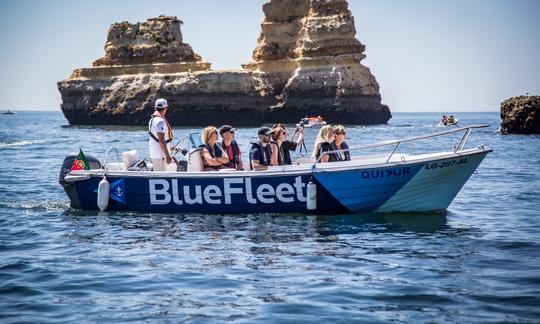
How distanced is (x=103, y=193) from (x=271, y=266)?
18.0 ft

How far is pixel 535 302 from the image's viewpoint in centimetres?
784

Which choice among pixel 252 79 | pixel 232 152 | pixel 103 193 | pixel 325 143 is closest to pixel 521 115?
pixel 252 79

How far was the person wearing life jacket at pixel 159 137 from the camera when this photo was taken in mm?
13867

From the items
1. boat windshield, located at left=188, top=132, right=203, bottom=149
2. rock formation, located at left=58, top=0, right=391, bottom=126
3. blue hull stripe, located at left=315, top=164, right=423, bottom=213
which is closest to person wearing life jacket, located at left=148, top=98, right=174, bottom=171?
boat windshield, located at left=188, top=132, right=203, bottom=149

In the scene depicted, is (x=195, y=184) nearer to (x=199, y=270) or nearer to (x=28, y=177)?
(x=199, y=270)

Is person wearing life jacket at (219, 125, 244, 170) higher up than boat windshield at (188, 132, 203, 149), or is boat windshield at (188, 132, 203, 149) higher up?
boat windshield at (188, 132, 203, 149)

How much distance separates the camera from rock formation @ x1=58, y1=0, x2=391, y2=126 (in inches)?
2766

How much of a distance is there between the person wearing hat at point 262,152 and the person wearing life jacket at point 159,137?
1.67 m

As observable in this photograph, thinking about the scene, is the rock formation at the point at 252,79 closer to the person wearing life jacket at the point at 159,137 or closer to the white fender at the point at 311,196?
the person wearing life jacket at the point at 159,137

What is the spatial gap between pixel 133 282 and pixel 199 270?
0.94 meters

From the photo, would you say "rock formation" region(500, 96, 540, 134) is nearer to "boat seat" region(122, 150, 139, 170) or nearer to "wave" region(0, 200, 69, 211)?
"boat seat" region(122, 150, 139, 170)

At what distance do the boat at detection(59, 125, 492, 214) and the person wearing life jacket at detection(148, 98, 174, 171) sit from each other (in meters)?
0.45

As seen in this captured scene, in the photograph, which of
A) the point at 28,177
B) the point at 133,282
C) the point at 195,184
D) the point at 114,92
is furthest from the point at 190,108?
the point at 133,282

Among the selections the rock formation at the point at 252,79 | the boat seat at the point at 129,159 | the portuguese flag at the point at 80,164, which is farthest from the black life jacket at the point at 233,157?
the rock formation at the point at 252,79
